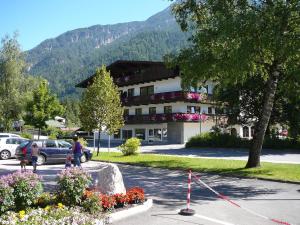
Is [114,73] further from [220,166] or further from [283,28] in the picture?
[283,28]

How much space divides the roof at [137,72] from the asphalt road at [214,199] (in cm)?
3445

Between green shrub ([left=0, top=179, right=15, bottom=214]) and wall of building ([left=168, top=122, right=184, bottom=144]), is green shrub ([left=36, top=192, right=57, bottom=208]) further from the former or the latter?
wall of building ([left=168, top=122, right=184, bottom=144])

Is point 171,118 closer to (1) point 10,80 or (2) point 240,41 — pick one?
(1) point 10,80

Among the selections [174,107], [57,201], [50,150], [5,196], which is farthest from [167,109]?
[5,196]

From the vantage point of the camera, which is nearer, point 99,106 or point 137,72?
point 99,106

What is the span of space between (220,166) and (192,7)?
8386 millimetres

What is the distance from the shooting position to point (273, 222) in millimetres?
9992

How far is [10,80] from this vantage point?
57.0 meters

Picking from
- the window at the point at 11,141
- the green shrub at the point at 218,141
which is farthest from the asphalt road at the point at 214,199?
the green shrub at the point at 218,141

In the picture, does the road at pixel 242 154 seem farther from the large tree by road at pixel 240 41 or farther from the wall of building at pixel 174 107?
the wall of building at pixel 174 107

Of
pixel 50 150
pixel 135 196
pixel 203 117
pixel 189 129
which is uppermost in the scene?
pixel 203 117

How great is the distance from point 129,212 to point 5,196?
10.00 ft

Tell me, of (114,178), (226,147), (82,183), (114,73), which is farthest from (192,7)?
(114,73)

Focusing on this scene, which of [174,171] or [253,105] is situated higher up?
[253,105]
